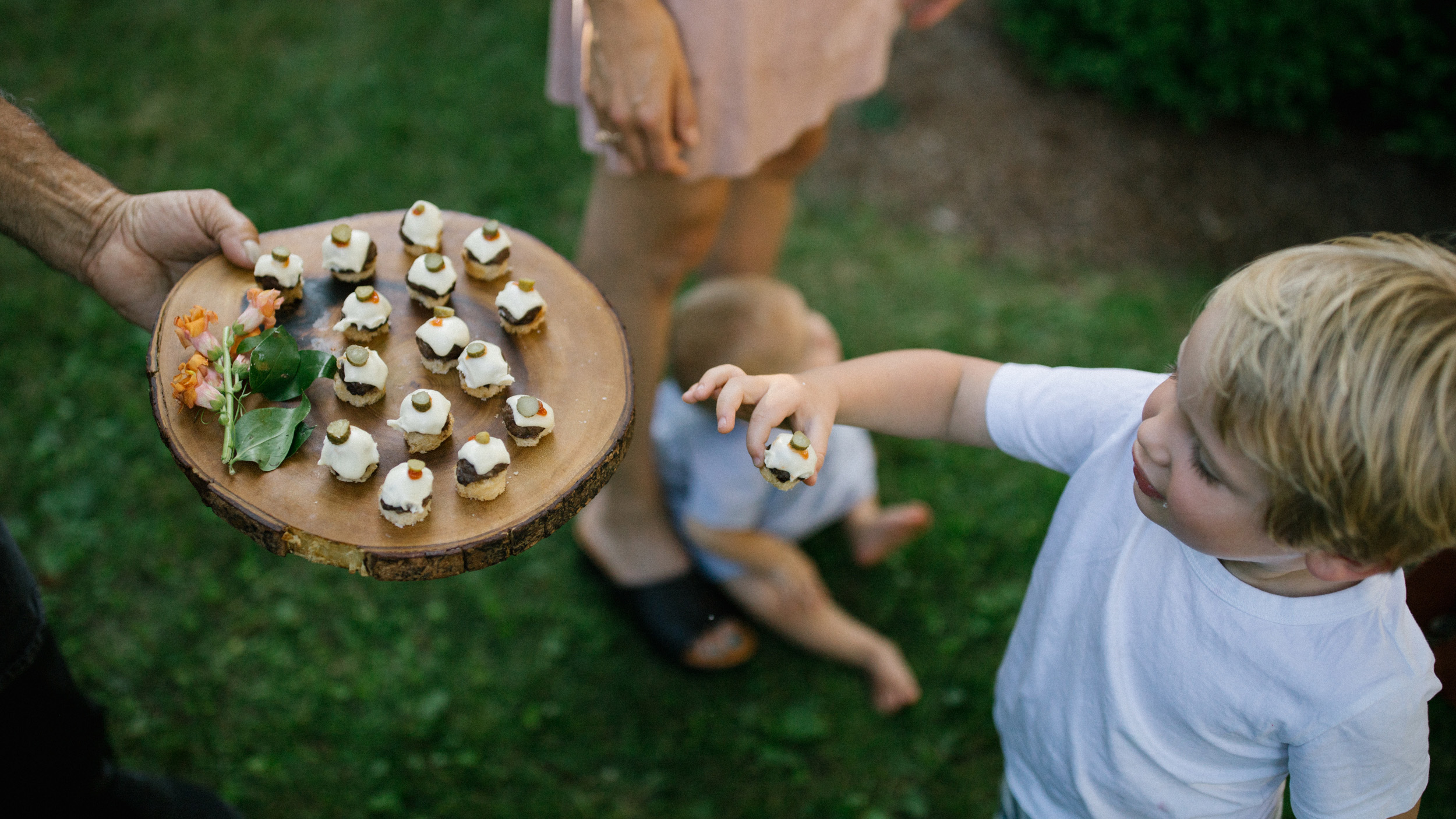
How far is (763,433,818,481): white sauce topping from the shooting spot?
131 cm

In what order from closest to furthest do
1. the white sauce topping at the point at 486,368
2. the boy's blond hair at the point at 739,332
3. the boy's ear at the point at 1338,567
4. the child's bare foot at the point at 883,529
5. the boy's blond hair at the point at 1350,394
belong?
1. the boy's blond hair at the point at 1350,394
2. the boy's ear at the point at 1338,567
3. the white sauce topping at the point at 486,368
4. the boy's blond hair at the point at 739,332
5. the child's bare foot at the point at 883,529

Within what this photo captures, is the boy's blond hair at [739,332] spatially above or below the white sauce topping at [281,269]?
below

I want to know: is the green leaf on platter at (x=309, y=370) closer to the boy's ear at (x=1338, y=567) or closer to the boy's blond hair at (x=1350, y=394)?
the boy's blond hair at (x=1350, y=394)

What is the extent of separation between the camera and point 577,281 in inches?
67.9

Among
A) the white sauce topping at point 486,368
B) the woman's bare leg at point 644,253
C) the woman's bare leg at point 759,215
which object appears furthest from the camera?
the woman's bare leg at point 759,215

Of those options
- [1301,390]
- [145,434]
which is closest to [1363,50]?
[1301,390]

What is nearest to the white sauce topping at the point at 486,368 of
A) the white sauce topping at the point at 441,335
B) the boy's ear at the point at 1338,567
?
the white sauce topping at the point at 441,335

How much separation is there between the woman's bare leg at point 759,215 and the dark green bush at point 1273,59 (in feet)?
6.83

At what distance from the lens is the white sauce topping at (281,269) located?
154 cm

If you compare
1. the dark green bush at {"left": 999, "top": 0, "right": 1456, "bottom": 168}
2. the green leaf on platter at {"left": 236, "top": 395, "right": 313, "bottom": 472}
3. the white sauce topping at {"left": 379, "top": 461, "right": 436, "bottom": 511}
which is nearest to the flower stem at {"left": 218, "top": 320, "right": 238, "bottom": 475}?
the green leaf on platter at {"left": 236, "top": 395, "right": 313, "bottom": 472}

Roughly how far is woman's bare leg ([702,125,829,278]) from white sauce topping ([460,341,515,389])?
3.68 feet

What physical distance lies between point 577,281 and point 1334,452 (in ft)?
3.81

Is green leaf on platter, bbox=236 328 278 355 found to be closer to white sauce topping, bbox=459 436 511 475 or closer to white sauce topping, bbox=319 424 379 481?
white sauce topping, bbox=319 424 379 481

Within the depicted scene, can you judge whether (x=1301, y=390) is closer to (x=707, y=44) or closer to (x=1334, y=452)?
(x=1334, y=452)
